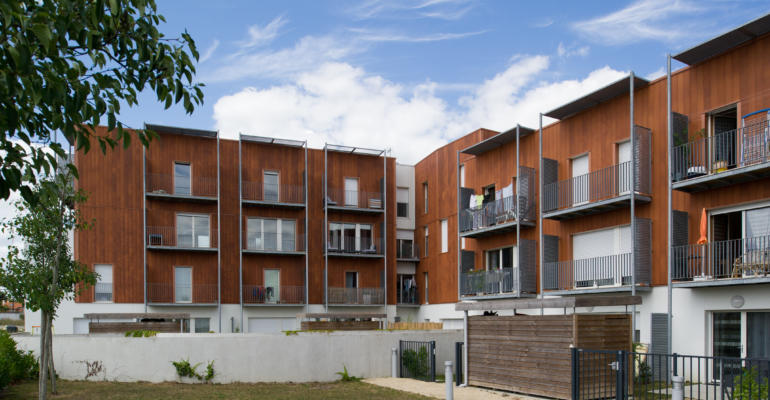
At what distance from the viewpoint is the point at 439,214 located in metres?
37.1

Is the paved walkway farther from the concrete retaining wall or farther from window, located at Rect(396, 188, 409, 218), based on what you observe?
window, located at Rect(396, 188, 409, 218)

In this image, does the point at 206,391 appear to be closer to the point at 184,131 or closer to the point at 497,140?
the point at 497,140

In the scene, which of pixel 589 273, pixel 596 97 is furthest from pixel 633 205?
pixel 596 97

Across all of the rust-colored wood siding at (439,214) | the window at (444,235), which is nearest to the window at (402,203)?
the rust-colored wood siding at (439,214)

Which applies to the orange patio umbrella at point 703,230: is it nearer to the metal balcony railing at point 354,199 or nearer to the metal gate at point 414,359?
the metal gate at point 414,359

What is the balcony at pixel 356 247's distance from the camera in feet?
125

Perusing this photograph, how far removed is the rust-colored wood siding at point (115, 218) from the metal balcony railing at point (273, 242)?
17.9ft

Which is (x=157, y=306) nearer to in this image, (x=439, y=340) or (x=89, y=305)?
(x=89, y=305)

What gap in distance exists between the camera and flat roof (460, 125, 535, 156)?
28127 mm

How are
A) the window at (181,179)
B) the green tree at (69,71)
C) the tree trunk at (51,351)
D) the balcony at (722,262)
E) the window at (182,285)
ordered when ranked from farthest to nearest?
the window at (181,179)
the window at (182,285)
the balcony at (722,262)
the tree trunk at (51,351)
the green tree at (69,71)

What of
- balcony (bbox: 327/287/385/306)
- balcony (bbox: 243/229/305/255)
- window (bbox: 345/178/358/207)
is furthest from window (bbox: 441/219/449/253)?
balcony (bbox: 243/229/305/255)

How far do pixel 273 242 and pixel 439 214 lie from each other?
8947 mm

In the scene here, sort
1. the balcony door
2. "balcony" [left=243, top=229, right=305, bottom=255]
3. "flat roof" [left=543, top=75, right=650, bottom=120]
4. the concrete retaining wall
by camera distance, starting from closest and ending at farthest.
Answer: the concrete retaining wall, "flat roof" [left=543, top=75, right=650, bottom=120], the balcony door, "balcony" [left=243, top=229, right=305, bottom=255]

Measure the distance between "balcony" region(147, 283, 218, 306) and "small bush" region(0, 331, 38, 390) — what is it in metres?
12.9
